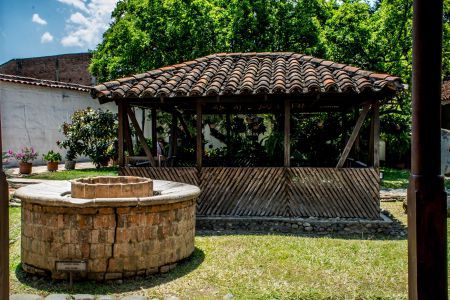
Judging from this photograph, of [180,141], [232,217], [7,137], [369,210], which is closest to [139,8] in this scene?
[180,141]

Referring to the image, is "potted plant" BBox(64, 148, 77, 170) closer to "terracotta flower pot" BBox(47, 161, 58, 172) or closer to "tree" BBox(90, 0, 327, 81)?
"terracotta flower pot" BBox(47, 161, 58, 172)

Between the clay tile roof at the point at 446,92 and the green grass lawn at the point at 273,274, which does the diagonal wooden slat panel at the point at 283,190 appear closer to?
the green grass lawn at the point at 273,274

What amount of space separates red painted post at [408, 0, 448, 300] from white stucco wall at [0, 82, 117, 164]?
1886 centimetres

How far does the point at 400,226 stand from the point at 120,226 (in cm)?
634

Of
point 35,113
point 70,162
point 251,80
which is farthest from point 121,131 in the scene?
point 35,113

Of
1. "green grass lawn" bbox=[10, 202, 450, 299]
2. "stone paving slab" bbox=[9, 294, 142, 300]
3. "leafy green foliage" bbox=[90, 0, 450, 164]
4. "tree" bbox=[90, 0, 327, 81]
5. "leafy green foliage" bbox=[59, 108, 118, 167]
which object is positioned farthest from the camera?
"leafy green foliage" bbox=[59, 108, 118, 167]

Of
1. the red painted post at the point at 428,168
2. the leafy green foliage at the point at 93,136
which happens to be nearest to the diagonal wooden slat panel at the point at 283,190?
the red painted post at the point at 428,168

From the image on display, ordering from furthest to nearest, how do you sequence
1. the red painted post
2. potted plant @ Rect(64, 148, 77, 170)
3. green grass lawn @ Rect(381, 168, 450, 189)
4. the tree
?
potted plant @ Rect(64, 148, 77, 170) < the tree < green grass lawn @ Rect(381, 168, 450, 189) < the red painted post

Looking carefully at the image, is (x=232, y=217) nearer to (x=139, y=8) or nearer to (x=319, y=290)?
(x=319, y=290)

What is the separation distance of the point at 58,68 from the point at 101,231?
98.1 feet

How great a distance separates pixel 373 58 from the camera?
49.9ft

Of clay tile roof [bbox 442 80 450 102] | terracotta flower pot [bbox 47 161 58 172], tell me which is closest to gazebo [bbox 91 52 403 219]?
terracotta flower pot [bbox 47 161 58 172]

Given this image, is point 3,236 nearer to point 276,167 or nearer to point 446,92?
point 276,167

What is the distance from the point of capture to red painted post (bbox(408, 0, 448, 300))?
1953 mm
